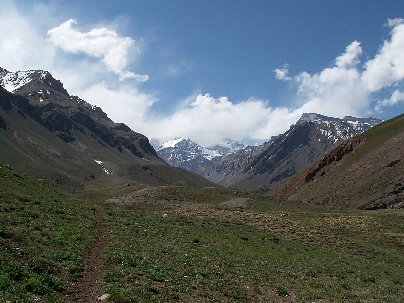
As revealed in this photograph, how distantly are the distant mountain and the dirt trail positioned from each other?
9941cm

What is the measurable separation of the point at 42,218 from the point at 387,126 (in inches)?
6983

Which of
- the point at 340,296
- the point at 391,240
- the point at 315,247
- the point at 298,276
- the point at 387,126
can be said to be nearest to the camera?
the point at 340,296

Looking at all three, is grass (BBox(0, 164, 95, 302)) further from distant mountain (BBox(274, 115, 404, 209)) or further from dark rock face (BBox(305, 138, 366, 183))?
dark rock face (BBox(305, 138, 366, 183))

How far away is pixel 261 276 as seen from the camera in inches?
1175

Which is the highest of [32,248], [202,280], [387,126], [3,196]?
[387,126]

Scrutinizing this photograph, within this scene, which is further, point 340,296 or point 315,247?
point 315,247

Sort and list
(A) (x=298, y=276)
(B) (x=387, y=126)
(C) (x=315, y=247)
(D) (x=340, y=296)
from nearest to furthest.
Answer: (D) (x=340, y=296), (A) (x=298, y=276), (C) (x=315, y=247), (B) (x=387, y=126)

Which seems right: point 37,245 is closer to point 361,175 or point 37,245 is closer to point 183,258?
point 183,258

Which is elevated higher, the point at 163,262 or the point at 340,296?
the point at 163,262

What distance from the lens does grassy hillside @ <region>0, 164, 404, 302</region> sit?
68.3 feet

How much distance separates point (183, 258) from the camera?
30.5 meters

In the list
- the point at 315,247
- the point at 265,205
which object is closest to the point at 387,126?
the point at 265,205

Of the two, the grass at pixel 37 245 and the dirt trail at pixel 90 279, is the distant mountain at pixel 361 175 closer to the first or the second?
the grass at pixel 37 245

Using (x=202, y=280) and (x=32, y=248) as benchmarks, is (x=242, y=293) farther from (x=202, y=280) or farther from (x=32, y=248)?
(x=32, y=248)
